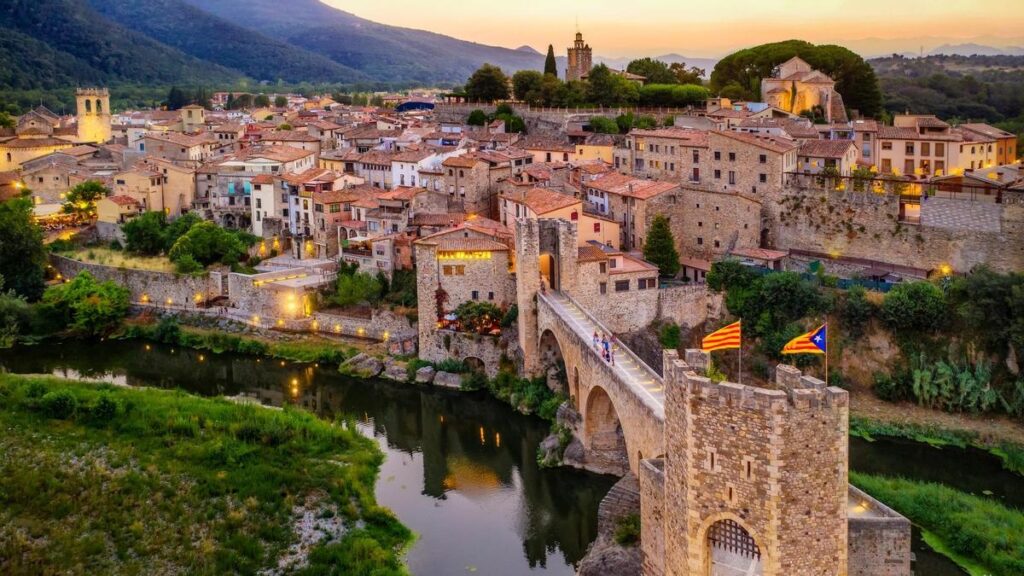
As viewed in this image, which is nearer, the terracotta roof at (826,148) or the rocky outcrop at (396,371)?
the rocky outcrop at (396,371)

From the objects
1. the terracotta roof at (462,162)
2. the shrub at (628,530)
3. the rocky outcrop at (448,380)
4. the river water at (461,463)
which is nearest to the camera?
the shrub at (628,530)

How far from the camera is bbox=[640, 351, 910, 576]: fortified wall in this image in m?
A: 9.34

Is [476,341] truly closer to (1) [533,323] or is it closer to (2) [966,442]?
(1) [533,323]

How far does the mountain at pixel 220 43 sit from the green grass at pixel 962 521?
12953 cm

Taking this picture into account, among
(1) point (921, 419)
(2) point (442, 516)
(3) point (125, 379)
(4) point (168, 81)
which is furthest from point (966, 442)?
(4) point (168, 81)

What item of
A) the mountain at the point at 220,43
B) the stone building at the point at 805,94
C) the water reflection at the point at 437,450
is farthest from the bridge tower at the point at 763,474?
the mountain at the point at 220,43

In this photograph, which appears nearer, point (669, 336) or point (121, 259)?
point (669, 336)

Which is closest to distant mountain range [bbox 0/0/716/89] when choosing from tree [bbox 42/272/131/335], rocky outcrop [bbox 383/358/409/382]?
tree [bbox 42/272/131/335]

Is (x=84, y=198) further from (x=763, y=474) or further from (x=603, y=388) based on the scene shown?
(x=763, y=474)

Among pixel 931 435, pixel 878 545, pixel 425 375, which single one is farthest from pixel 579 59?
pixel 878 545

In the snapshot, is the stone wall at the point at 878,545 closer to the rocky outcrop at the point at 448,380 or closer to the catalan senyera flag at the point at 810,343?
the catalan senyera flag at the point at 810,343

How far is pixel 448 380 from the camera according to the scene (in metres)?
24.1

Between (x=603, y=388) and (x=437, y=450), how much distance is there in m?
4.82

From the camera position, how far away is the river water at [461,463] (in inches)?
631
